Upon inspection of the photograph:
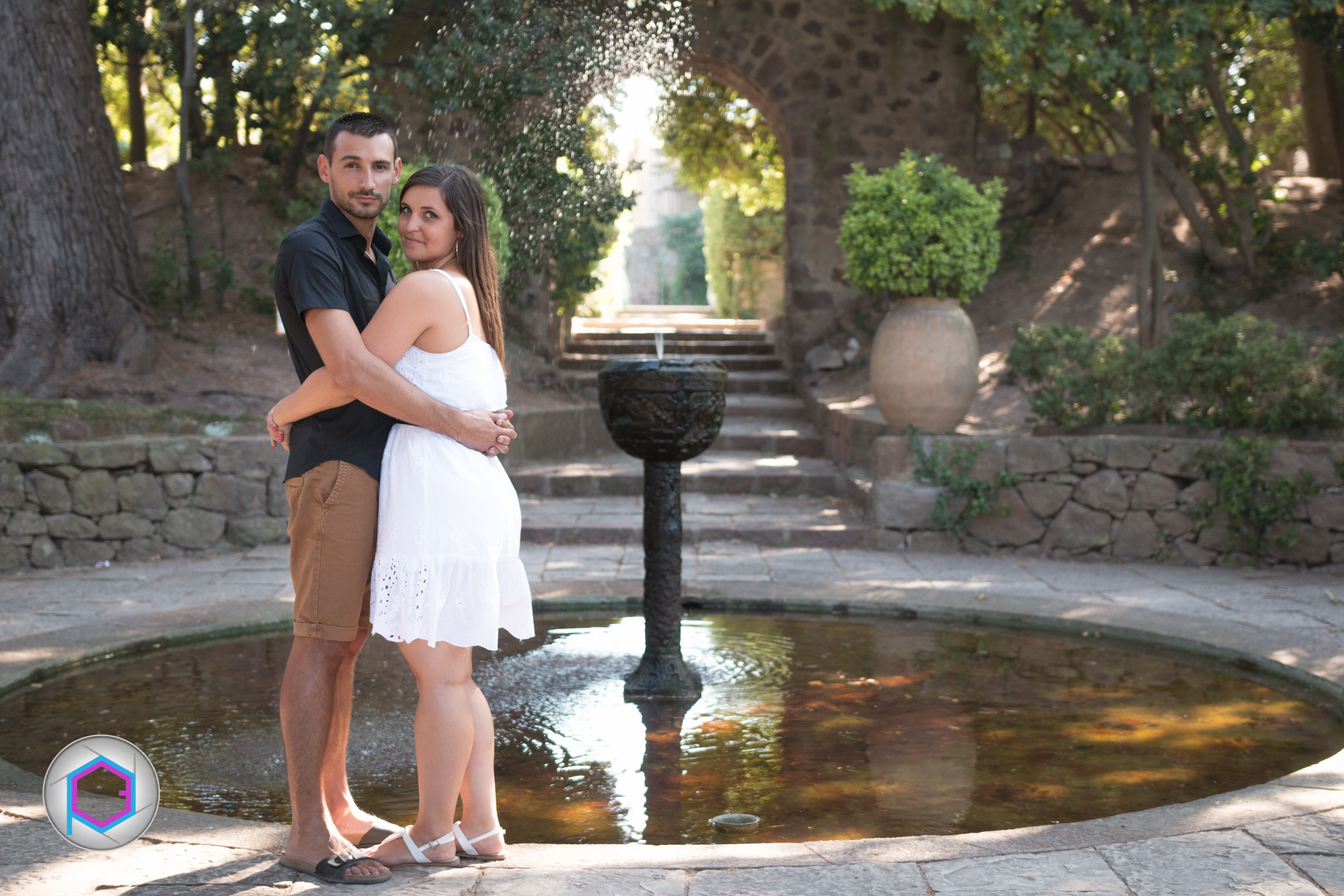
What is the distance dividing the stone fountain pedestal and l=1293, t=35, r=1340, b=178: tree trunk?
8.33 m

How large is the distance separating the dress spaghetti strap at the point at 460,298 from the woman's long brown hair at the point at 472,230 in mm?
58

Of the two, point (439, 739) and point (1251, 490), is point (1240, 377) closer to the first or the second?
point (1251, 490)

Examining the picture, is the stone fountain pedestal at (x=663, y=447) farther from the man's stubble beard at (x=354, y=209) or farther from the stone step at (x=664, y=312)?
the stone step at (x=664, y=312)

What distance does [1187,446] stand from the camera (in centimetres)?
567

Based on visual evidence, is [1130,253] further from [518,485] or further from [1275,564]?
[518,485]

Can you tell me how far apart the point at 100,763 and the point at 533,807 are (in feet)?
2.94

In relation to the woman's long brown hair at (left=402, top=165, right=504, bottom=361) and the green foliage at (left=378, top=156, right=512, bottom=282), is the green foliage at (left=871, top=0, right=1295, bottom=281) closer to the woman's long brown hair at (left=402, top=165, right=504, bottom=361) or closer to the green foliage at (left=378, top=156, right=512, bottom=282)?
the green foliage at (left=378, top=156, right=512, bottom=282)

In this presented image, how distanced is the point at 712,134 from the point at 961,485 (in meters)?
8.59

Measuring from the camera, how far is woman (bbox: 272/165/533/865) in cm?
205

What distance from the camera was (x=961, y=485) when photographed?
5855 millimetres

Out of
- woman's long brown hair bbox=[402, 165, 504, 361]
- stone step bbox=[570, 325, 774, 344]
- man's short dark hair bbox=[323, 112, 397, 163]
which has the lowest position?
woman's long brown hair bbox=[402, 165, 504, 361]

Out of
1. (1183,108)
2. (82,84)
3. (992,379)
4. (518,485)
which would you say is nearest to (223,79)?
(82,84)

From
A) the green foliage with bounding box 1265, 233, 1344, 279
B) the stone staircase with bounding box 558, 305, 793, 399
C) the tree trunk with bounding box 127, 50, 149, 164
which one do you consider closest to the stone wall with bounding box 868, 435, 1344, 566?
the green foliage with bounding box 1265, 233, 1344, 279

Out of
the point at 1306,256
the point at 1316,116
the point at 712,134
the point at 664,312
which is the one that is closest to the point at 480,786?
the point at 1306,256
